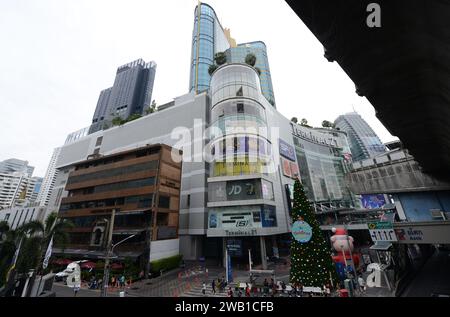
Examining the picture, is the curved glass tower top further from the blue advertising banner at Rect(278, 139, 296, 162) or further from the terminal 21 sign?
the blue advertising banner at Rect(278, 139, 296, 162)

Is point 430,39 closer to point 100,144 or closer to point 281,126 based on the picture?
point 281,126

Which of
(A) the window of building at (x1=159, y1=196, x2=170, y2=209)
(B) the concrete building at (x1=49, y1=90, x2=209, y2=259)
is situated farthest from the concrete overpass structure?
(B) the concrete building at (x1=49, y1=90, x2=209, y2=259)

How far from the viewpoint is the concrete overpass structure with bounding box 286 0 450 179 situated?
3.64 metres

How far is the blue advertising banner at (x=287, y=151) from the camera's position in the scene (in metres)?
52.1

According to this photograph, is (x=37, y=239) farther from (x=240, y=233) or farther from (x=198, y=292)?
(x=240, y=233)

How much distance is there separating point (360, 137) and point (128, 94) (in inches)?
7226

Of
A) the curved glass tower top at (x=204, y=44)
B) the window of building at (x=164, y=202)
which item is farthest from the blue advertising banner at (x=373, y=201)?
the curved glass tower top at (x=204, y=44)

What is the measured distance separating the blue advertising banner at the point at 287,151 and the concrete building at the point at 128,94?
108 m

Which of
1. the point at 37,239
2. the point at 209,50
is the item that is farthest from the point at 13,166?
the point at 37,239

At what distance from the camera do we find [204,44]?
9794 centimetres

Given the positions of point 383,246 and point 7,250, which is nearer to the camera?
point 383,246

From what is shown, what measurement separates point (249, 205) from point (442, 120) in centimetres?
2727

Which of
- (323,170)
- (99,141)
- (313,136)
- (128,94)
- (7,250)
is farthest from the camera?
(128,94)

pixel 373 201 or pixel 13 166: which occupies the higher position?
pixel 13 166
